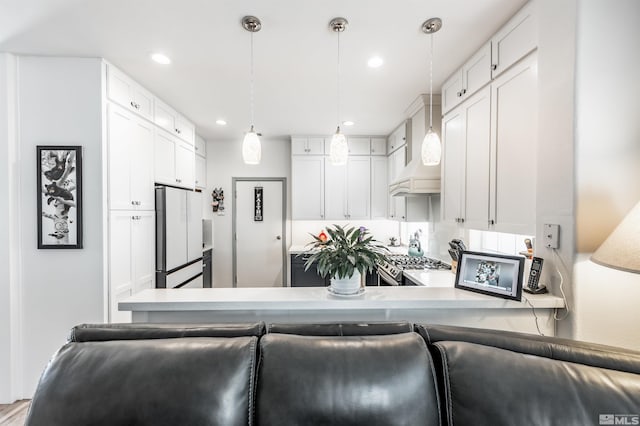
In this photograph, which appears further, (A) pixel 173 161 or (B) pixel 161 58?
(A) pixel 173 161

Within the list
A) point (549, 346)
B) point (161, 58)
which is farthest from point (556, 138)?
point (161, 58)

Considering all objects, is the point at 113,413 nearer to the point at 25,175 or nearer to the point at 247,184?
the point at 25,175

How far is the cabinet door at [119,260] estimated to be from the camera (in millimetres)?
2197

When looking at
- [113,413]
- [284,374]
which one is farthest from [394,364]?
[113,413]

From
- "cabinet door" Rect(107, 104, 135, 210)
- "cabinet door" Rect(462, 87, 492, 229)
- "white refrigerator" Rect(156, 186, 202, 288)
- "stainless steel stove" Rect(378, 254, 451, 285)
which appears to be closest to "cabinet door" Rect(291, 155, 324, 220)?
"white refrigerator" Rect(156, 186, 202, 288)

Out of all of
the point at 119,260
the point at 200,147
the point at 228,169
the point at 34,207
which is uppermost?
the point at 200,147

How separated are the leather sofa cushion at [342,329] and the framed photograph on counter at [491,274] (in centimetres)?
62

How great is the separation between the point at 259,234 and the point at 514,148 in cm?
365

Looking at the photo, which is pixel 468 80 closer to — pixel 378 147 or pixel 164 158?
pixel 378 147

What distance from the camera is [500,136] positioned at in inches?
69.8

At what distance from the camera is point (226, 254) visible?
4488 mm

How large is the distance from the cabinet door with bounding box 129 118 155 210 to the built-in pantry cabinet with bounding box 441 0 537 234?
278cm

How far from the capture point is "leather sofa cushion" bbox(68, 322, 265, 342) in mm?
1126

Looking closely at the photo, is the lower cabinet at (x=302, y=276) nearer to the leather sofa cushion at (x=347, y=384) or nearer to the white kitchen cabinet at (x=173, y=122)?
the white kitchen cabinet at (x=173, y=122)
